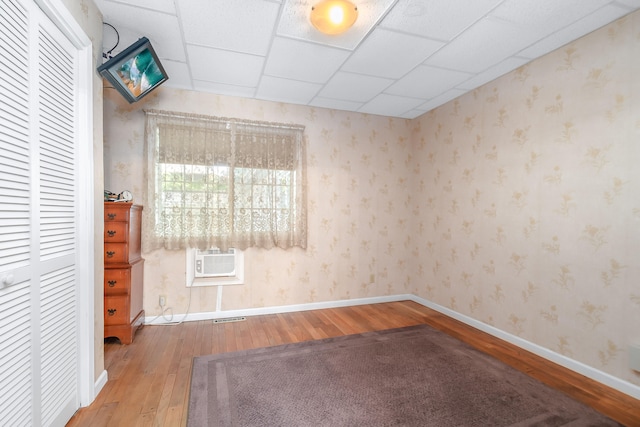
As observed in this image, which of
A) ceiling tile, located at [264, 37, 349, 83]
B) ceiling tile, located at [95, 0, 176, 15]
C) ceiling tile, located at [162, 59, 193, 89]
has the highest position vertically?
ceiling tile, located at [162, 59, 193, 89]

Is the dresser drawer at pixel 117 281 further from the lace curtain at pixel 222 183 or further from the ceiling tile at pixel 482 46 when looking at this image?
the ceiling tile at pixel 482 46

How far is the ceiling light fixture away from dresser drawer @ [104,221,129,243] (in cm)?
232

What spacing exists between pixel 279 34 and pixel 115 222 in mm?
2135

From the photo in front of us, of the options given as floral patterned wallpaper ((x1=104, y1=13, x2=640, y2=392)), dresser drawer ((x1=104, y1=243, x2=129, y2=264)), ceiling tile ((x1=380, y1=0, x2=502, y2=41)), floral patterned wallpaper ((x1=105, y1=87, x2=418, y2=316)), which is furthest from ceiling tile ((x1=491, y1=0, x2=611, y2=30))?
dresser drawer ((x1=104, y1=243, x2=129, y2=264))

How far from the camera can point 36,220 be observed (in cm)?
130

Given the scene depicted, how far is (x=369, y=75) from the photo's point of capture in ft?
8.87

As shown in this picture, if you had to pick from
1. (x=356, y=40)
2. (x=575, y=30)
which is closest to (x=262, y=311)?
(x=356, y=40)

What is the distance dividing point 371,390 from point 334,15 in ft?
8.26

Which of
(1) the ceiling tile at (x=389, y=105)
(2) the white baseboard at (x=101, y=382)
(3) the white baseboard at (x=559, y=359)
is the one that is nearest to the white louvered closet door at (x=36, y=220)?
(2) the white baseboard at (x=101, y=382)

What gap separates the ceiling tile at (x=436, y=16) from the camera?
5.78 ft

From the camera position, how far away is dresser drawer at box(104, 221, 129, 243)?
242cm

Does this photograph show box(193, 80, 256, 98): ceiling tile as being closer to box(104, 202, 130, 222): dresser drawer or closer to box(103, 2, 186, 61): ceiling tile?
box(103, 2, 186, 61): ceiling tile

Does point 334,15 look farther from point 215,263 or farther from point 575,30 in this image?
point 215,263

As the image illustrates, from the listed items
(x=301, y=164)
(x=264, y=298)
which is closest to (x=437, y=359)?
(x=264, y=298)
